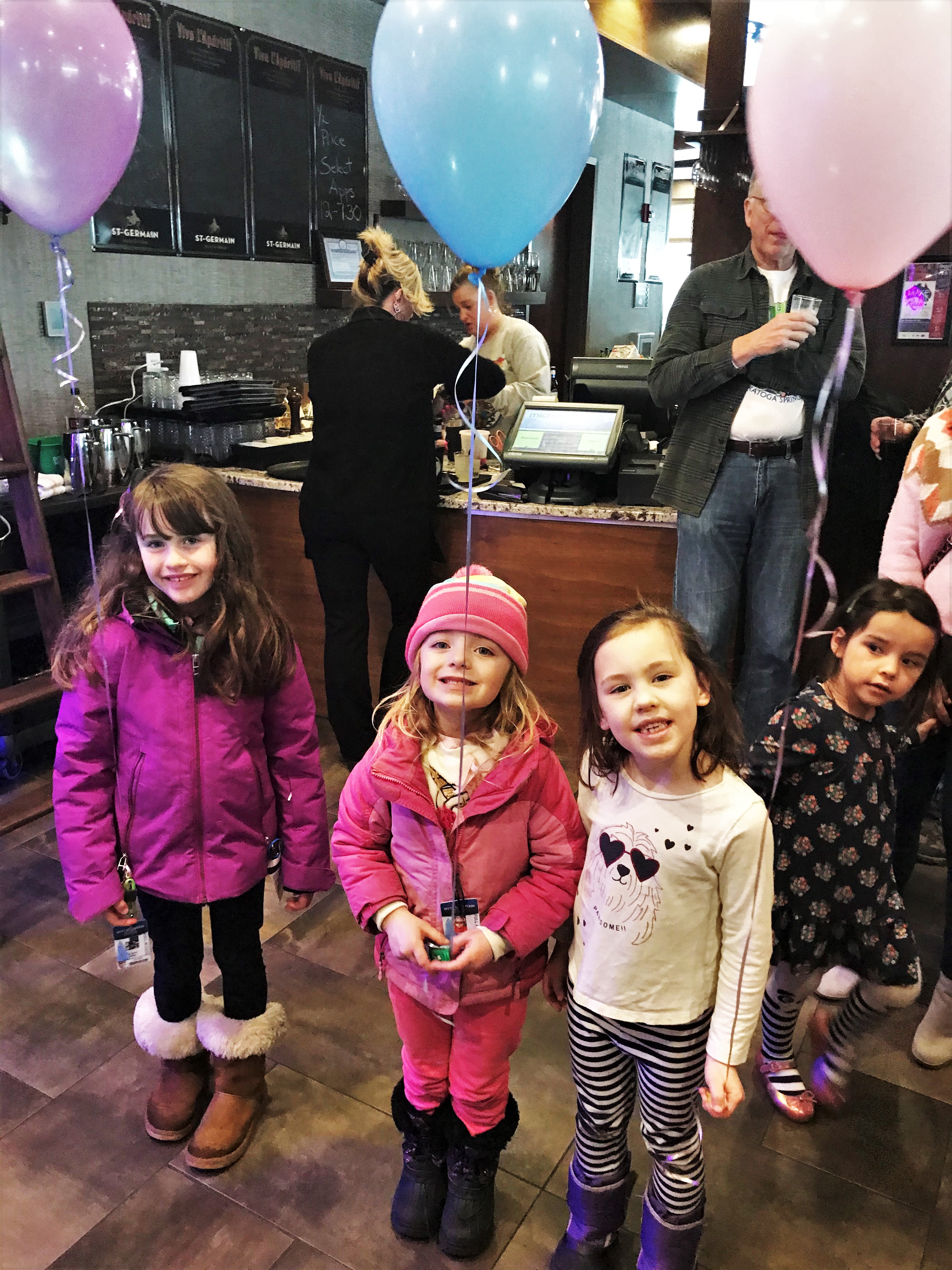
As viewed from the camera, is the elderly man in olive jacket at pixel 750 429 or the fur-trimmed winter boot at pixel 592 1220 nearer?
the fur-trimmed winter boot at pixel 592 1220

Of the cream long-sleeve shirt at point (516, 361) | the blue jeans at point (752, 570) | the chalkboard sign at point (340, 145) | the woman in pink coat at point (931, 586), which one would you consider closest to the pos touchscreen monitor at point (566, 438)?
the blue jeans at point (752, 570)

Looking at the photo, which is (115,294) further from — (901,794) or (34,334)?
(901,794)

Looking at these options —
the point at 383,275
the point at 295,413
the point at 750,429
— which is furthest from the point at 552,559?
the point at 295,413

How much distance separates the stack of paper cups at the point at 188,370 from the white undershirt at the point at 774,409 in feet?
6.83

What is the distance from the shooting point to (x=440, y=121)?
3.96 ft

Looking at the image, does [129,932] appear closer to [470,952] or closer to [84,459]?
[470,952]

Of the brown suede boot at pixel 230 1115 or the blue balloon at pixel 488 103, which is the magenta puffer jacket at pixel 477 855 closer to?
the brown suede boot at pixel 230 1115

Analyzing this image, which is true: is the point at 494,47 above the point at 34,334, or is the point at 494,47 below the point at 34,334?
above

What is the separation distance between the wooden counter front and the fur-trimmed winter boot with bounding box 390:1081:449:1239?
154 cm

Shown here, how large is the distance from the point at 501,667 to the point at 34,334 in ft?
8.50

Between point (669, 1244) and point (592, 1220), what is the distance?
0.12m

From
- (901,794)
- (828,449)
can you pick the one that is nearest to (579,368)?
(828,449)

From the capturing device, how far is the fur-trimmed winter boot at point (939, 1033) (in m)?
1.83

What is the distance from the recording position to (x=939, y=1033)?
1847mm
